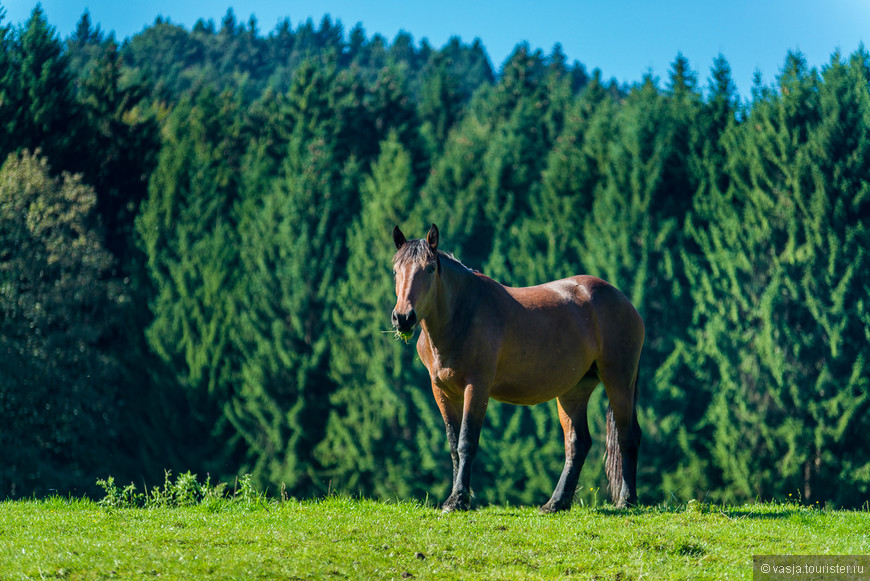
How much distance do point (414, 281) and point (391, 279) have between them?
46.0ft

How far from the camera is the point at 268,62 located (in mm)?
83625

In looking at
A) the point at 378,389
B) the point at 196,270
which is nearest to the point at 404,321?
the point at 378,389

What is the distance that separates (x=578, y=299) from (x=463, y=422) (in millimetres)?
2055

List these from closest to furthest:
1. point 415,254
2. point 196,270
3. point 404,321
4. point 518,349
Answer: point 404,321, point 415,254, point 518,349, point 196,270

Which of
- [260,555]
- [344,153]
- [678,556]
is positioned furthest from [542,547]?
[344,153]

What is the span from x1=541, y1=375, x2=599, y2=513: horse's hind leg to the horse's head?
219 cm

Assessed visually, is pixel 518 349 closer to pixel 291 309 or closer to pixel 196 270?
pixel 291 309

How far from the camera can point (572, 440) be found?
29.1ft

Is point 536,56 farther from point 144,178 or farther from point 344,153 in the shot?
point 144,178

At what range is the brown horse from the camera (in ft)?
25.8

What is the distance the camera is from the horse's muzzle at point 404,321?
729 centimetres

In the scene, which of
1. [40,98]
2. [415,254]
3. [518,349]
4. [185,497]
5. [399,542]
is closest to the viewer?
[399,542]

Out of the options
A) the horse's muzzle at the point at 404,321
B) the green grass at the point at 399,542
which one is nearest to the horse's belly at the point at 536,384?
the green grass at the point at 399,542

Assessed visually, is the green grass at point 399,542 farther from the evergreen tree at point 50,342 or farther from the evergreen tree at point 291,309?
the evergreen tree at point 50,342
